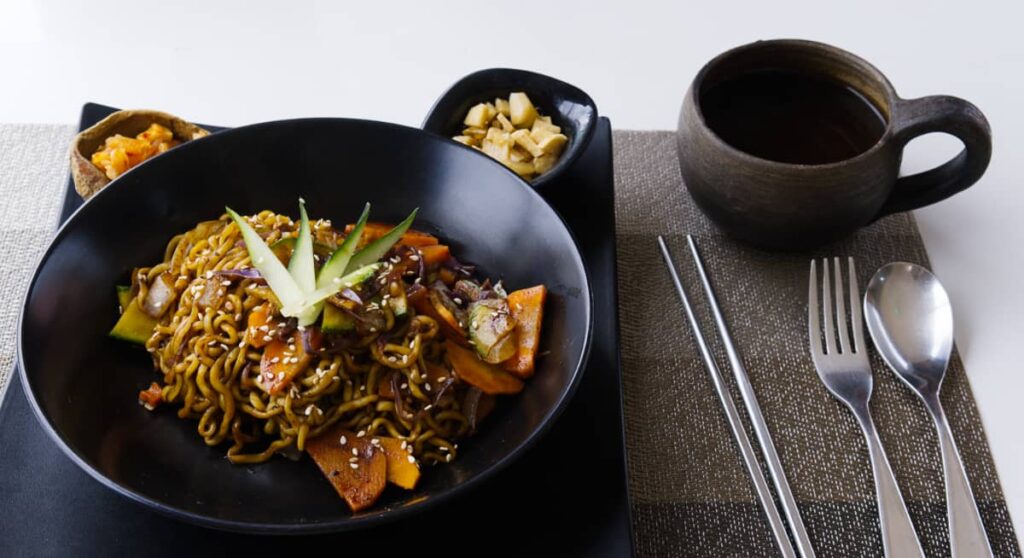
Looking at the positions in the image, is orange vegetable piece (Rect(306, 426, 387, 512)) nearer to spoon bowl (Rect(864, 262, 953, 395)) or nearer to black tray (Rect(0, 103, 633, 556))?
black tray (Rect(0, 103, 633, 556))

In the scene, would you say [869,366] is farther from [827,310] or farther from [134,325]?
[134,325]

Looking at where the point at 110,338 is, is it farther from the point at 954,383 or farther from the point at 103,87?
the point at 954,383

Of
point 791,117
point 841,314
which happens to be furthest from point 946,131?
point 841,314

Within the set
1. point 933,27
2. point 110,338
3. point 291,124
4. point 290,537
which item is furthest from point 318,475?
point 933,27

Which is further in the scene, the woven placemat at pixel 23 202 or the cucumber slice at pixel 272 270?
the woven placemat at pixel 23 202

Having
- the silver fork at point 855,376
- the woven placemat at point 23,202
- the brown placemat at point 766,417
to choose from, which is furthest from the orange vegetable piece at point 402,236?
the silver fork at point 855,376

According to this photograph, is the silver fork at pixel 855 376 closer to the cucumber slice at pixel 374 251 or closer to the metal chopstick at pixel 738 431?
the metal chopstick at pixel 738 431
